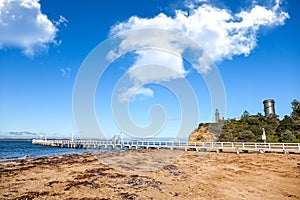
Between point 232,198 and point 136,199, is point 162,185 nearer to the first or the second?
point 136,199

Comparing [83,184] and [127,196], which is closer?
[127,196]

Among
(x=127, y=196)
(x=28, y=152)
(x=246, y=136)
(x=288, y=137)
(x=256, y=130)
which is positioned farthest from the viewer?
(x=28, y=152)

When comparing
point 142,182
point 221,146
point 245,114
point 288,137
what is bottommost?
point 142,182

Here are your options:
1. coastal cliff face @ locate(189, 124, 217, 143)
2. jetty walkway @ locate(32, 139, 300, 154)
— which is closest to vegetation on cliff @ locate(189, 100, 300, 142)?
coastal cliff face @ locate(189, 124, 217, 143)

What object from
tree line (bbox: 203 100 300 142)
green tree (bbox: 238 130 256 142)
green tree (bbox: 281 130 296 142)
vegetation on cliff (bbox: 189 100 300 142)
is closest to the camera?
green tree (bbox: 281 130 296 142)

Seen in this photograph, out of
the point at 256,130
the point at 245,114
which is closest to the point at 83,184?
the point at 256,130

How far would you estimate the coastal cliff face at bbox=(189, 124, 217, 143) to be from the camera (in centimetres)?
5041

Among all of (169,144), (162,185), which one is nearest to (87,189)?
(162,185)

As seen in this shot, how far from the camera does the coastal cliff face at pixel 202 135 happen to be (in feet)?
165

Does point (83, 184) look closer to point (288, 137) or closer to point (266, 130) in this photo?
point (288, 137)

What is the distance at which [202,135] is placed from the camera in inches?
2125

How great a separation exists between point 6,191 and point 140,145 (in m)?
35.0

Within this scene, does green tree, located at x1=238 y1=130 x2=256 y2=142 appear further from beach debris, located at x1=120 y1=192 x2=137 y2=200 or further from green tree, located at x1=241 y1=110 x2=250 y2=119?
beach debris, located at x1=120 y1=192 x2=137 y2=200

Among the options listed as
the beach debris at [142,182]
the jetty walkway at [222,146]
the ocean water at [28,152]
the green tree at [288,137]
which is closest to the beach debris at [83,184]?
the beach debris at [142,182]
